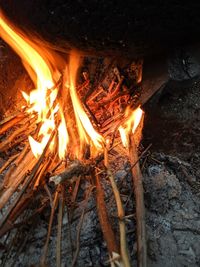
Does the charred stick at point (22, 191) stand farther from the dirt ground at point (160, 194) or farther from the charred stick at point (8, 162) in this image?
the charred stick at point (8, 162)

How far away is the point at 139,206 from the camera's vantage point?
1519mm

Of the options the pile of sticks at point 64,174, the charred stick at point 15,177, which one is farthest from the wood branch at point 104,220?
the charred stick at point 15,177

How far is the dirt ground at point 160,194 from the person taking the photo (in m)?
1.52

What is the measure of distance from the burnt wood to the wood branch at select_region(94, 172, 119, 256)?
1.58 feet

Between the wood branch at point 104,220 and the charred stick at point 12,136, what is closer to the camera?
the wood branch at point 104,220

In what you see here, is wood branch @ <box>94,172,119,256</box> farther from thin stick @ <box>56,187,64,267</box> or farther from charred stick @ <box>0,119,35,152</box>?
charred stick @ <box>0,119,35,152</box>

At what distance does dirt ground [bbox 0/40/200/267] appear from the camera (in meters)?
1.52

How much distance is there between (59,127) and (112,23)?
0.51m

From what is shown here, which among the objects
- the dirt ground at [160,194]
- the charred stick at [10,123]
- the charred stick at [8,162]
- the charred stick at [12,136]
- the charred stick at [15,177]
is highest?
the charred stick at [10,123]

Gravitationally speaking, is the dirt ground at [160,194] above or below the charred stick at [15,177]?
below

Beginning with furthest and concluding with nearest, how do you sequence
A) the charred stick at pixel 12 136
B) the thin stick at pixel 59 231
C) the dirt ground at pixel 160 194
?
1. the charred stick at pixel 12 136
2. the dirt ground at pixel 160 194
3. the thin stick at pixel 59 231

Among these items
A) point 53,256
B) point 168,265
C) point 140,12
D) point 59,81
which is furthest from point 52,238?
point 140,12

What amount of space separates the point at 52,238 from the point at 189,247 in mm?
477

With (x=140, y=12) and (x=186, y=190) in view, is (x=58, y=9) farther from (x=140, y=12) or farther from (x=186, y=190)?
(x=186, y=190)
